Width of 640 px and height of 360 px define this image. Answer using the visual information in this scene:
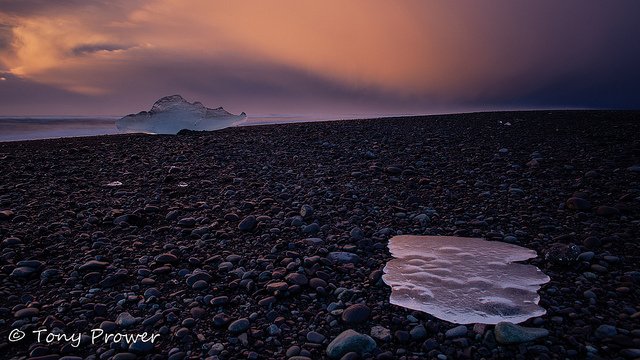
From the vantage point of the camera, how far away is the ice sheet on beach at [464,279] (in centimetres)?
280

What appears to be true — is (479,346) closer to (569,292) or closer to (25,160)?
(569,292)

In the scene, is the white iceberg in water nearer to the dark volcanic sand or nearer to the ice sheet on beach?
the dark volcanic sand

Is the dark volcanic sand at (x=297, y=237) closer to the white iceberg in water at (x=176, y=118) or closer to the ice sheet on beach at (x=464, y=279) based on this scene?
the ice sheet on beach at (x=464, y=279)

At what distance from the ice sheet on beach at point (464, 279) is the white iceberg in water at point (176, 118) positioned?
31.8 feet

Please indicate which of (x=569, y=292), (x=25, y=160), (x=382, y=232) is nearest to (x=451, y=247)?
(x=382, y=232)

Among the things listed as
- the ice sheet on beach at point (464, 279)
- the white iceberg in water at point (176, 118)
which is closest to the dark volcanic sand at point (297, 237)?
the ice sheet on beach at point (464, 279)

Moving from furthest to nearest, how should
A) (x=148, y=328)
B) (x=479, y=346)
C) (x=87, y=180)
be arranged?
(x=87, y=180), (x=148, y=328), (x=479, y=346)

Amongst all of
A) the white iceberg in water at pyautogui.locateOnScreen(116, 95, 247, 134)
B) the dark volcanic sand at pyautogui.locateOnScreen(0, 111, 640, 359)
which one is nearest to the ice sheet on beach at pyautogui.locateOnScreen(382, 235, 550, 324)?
the dark volcanic sand at pyautogui.locateOnScreen(0, 111, 640, 359)

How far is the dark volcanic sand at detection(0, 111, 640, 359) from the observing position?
2.65 m

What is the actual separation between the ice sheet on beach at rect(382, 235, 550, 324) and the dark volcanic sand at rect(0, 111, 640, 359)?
13 cm

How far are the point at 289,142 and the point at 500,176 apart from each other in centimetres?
501

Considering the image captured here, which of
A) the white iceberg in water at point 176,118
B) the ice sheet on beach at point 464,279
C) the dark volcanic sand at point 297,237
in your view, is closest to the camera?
the dark volcanic sand at point 297,237

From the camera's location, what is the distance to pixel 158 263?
379 cm

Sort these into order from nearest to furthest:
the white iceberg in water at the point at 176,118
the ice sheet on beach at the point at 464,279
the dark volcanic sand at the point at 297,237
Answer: the dark volcanic sand at the point at 297,237 < the ice sheet on beach at the point at 464,279 < the white iceberg in water at the point at 176,118
